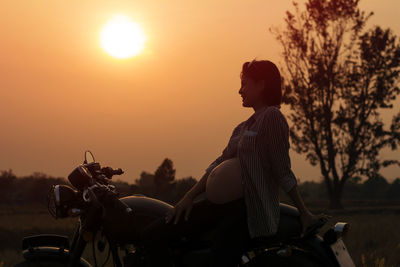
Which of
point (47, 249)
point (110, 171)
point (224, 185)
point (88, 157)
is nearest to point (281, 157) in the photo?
point (224, 185)

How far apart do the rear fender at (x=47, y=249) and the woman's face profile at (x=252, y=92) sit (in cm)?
187

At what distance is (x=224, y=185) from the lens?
4109 millimetres

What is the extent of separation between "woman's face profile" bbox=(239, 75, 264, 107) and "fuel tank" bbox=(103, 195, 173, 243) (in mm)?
1039

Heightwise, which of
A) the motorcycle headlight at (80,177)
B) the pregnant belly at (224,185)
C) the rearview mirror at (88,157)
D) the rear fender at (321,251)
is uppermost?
the rearview mirror at (88,157)

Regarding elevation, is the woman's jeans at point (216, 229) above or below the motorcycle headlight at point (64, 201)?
below

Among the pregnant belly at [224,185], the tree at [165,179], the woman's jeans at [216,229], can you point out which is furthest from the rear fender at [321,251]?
the tree at [165,179]

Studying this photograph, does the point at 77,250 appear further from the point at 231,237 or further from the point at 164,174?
the point at 164,174

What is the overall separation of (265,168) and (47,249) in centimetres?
193

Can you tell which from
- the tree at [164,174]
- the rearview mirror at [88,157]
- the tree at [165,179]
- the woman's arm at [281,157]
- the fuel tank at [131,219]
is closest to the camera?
the woman's arm at [281,157]

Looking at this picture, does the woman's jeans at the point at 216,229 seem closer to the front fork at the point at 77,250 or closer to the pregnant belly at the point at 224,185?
the pregnant belly at the point at 224,185

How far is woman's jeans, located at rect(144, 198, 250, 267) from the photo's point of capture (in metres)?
4.18

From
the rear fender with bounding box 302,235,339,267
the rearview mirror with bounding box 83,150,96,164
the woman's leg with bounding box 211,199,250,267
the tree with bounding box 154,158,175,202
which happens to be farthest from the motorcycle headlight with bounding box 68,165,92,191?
the tree with bounding box 154,158,175,202

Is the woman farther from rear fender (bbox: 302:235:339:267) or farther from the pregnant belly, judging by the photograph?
rear fender (bbox: 302:235:339:267)

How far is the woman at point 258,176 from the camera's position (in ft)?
13.6
